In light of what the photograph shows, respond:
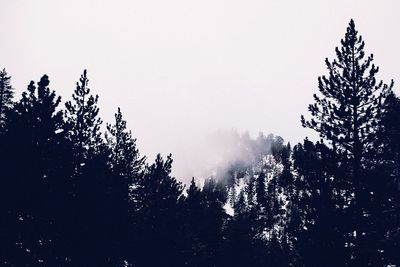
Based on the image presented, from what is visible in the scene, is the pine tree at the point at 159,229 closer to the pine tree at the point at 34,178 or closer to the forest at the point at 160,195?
the forest at the point at 160,195

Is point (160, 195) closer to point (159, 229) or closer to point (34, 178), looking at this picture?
point (159, 229)

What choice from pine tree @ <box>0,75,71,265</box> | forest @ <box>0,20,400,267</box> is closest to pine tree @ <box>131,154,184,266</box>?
forest @ <box>0,20,400,267</box>

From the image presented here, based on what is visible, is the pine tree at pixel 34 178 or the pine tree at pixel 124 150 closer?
the pine tree at pixel 34 178

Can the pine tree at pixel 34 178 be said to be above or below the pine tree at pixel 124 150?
below

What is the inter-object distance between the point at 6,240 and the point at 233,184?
122m

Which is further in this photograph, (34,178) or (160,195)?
(160,195)

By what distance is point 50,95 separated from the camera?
738 inches

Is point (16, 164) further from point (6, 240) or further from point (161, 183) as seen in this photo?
point (161, 183)

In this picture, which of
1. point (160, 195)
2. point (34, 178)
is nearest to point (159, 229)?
point (160, 195)

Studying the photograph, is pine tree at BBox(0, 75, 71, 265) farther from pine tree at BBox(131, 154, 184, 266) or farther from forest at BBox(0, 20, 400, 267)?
pine tree at BBox(131, 154, 184, 266)

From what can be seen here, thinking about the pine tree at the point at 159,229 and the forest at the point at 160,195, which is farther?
the pine tree at the point at 159,229

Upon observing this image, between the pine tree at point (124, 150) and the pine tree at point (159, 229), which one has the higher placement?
the pine tree at point (124, 150)

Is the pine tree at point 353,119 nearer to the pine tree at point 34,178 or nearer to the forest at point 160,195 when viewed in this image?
the forest at point 160,195

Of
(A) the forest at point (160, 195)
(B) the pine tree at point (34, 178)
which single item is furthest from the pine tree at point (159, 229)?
(B) the pine tree at point (34, 178)
